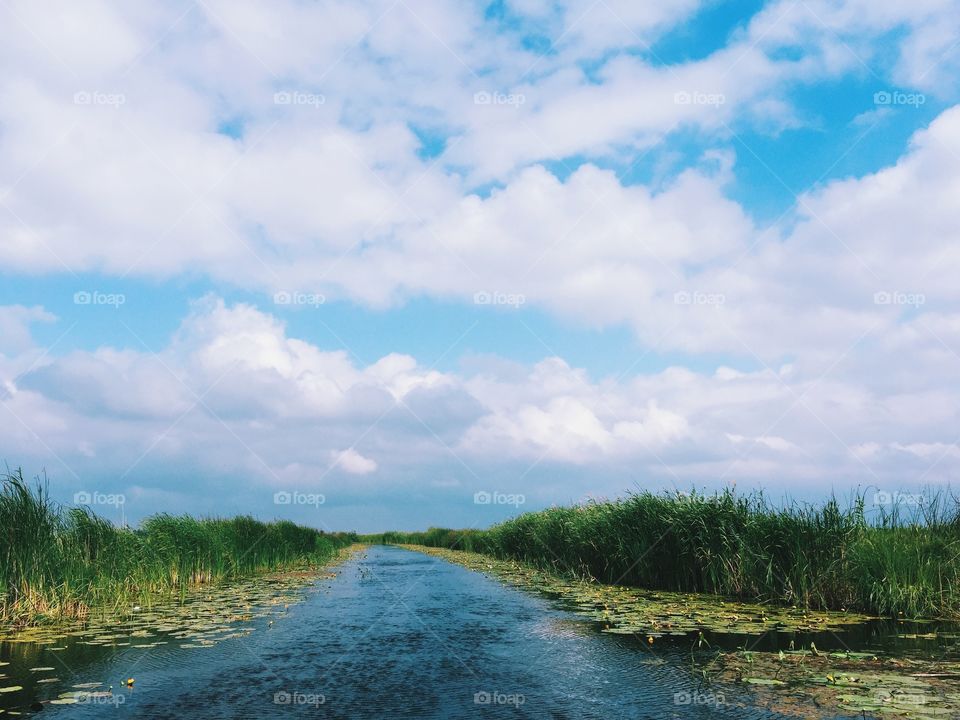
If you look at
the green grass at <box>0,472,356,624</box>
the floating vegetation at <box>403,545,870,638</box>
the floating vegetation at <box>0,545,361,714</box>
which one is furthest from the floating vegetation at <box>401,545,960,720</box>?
the green grass at <box>0,472,356,624</box>

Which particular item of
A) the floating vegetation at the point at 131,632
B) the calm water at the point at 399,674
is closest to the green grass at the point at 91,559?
the floating vegetation at the point at 131,632

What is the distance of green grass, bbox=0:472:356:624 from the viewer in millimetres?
11828

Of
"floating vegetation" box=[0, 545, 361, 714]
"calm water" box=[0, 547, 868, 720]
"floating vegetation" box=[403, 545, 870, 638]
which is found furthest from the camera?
"floating vegetation" box=[403, 545, 870, 638]

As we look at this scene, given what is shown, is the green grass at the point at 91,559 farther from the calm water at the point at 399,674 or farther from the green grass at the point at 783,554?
the green grass at the point at 783,554

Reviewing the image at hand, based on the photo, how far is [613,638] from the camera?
10.2m

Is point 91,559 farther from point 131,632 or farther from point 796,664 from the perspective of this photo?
point 796,664

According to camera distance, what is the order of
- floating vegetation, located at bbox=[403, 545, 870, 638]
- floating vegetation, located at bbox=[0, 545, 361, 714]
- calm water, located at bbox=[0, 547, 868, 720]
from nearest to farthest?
calm water, located at bbox=[0, 547, 868, 720]
floating vegetation, located at bbox=[0, 545, 361, 714]
floating vegetation, located at bbox=[403, 545, 870, 638]

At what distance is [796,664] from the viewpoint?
816 centimetres

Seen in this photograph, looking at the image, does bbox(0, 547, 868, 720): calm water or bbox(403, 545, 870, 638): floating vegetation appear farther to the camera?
bbox(403, 545, 870, 638): floating vegetation

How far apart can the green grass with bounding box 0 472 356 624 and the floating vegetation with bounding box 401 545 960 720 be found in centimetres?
997

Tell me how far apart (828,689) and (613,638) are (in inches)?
143

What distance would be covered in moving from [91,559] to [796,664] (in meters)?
14.4

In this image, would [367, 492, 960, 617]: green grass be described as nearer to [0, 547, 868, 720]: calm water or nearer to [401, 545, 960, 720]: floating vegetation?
[401, 545, 960, 720]: floating vegetation

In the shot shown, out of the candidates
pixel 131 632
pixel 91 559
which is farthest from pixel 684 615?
pixel 91 559
